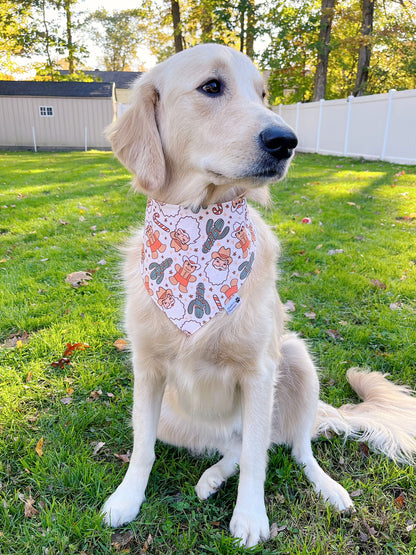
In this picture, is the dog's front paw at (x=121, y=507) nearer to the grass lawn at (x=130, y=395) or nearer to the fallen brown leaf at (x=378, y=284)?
the grass lawn at (x=130, y=395)

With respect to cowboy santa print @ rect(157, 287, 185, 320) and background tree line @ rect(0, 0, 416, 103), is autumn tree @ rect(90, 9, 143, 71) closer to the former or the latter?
background tree line @ rect(0, 0, 416, 103)

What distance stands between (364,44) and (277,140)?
64.2 ft

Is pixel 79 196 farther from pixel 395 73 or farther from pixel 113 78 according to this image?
pixel 113 78

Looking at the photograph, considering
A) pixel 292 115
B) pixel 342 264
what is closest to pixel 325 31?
pixel 292 115

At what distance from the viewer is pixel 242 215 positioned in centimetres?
186

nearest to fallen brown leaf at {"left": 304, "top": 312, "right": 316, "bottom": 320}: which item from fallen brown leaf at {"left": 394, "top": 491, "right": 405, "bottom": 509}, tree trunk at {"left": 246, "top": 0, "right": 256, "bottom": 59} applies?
fallen brown leaf at {"left": 394, "top": 491, "right": 405, "bottom": 509}

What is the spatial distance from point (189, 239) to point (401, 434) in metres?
1.49

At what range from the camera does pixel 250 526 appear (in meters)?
1.65

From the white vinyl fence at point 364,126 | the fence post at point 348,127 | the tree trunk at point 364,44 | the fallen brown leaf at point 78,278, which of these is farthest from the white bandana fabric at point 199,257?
the tree trunk at point 364,44

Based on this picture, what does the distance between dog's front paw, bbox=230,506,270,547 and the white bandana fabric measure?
0.86 meters

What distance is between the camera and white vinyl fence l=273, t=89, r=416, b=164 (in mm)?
11195

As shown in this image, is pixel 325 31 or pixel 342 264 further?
pixel 325 31

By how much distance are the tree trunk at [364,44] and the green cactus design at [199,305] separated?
19.2m

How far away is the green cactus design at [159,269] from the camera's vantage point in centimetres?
183
